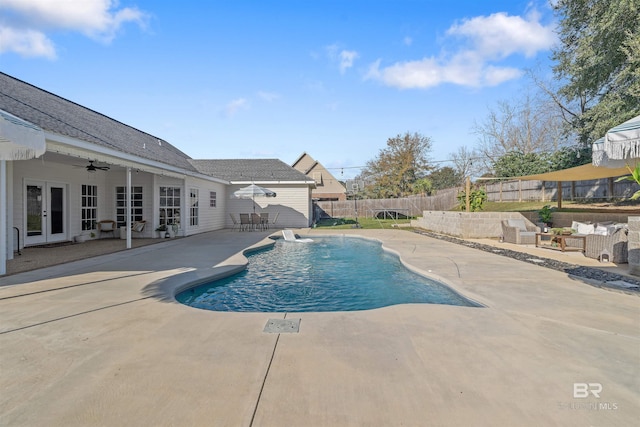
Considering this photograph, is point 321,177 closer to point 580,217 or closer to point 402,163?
point 402,163

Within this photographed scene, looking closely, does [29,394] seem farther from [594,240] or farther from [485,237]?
[485,237]

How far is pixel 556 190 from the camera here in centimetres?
1725

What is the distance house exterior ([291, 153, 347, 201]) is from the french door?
2885cm


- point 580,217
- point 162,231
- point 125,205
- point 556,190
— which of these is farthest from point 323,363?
point 556,190

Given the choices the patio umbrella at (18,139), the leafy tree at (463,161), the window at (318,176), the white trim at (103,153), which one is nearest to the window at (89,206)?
the white trim at (103,153)

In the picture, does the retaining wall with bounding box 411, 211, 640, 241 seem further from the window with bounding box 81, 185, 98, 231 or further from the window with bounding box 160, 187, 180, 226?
the window with bounding box 81, 185, 98, 231

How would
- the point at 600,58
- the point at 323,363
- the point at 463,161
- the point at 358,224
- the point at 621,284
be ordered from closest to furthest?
the point at 323,363
the point at 621,284
the point at 600,58
the point at 358,224
the point at 463,161

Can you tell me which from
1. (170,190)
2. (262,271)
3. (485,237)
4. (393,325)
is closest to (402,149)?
(485,237)

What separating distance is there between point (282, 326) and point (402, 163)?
34.0m

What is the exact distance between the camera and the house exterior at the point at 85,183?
7.50 metres

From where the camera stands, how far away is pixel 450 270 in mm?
6453

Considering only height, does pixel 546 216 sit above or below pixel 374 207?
below

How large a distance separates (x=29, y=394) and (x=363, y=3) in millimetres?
12805

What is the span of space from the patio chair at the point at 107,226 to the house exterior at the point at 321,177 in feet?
88.9
